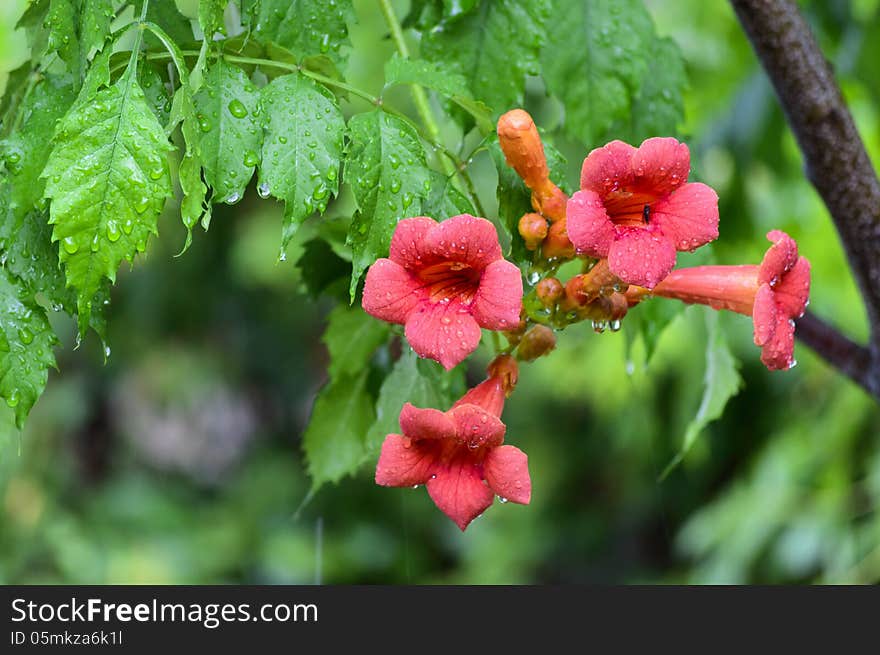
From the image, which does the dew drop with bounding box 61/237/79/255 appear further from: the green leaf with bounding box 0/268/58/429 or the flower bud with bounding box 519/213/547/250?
the flower bud with bounding box 519/213/547/250

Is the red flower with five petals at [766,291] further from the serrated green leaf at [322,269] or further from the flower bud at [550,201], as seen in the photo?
the serrated green leaf at [322,269]

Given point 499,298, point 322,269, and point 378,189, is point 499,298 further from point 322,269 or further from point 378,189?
point 322,269

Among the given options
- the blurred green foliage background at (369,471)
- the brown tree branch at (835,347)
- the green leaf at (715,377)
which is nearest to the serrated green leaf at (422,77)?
the green leaf at (715,377)

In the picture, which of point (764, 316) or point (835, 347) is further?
point (835, 347)

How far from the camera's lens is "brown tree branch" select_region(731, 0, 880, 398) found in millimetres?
1449

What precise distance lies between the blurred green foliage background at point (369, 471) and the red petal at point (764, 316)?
87.0 inches

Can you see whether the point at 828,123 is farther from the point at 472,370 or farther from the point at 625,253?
the point at 472,370

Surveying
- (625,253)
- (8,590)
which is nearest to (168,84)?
(625,253)

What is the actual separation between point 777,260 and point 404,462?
455mm

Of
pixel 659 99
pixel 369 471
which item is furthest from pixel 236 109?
pixel 369 471

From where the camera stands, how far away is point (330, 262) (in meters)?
1.52

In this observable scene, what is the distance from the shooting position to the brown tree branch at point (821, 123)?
145 cm

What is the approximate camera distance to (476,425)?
3.31ft

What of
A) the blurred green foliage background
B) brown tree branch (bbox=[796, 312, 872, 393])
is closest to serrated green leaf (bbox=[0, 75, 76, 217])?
brown tree branch (bbox=[796, 312, 872, 393])
